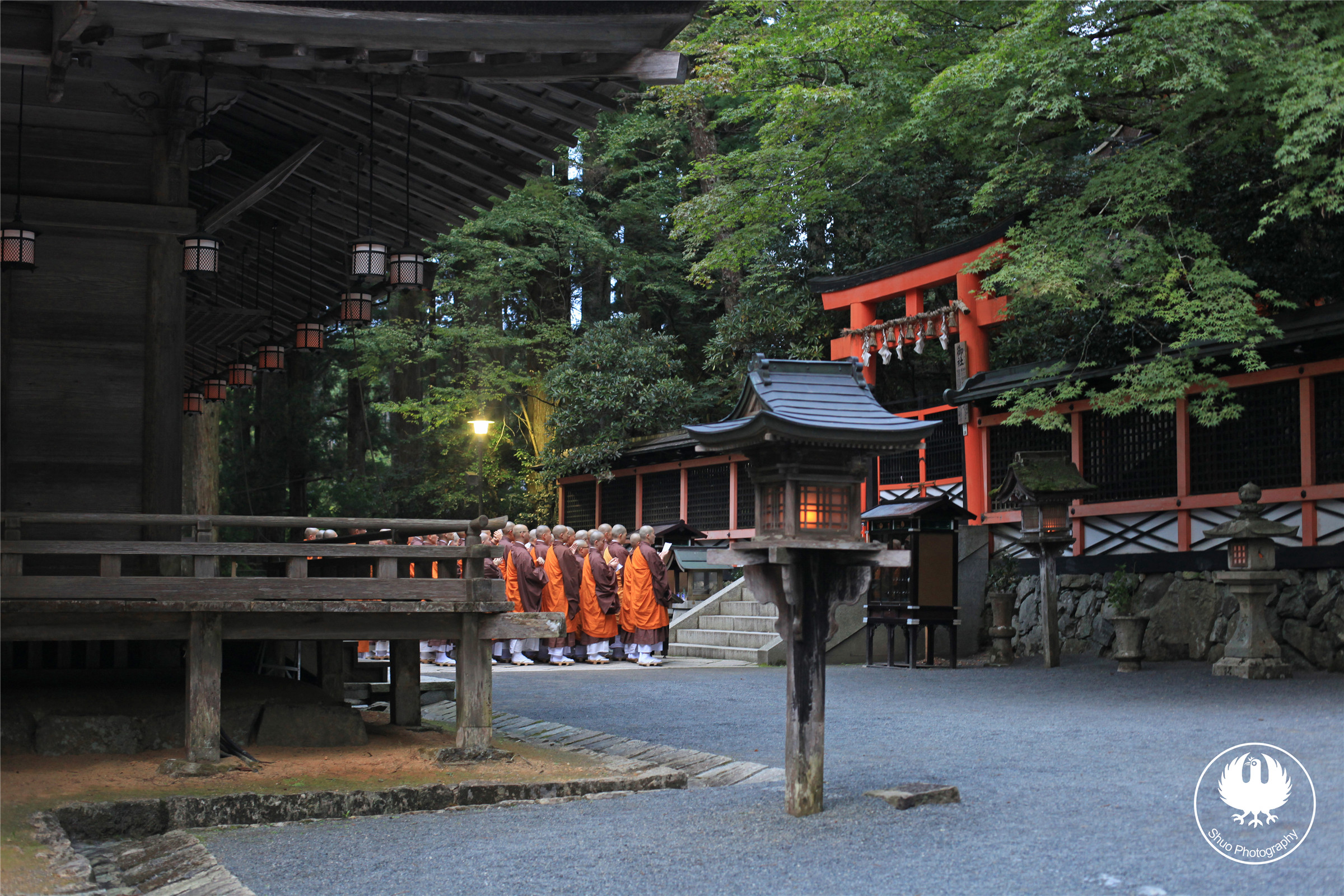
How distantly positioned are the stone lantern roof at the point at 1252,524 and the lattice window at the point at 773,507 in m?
8.20

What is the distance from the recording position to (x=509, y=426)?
3042cm

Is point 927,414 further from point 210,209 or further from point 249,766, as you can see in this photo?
point 249,766

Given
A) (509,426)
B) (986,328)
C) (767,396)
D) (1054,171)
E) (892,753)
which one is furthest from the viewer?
(509,426)

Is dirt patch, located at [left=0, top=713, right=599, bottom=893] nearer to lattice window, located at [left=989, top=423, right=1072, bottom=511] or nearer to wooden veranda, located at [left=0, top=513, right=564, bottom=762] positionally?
wooden veranda, located at [left=0, top=513, right=564, bottom=762]

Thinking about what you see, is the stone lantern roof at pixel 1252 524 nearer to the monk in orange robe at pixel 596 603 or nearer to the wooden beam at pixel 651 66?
the wooden beam at pixel 651 66

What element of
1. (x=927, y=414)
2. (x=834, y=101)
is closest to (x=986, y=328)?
(x=927, y=414)

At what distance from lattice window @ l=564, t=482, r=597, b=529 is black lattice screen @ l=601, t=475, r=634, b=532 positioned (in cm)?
27

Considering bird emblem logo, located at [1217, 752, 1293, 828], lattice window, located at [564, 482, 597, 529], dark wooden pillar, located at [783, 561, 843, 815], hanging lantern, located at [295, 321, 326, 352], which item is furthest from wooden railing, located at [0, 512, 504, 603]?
lattice window, located at [564, 482, 597, 529]

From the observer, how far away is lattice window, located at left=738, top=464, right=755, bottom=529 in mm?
23078

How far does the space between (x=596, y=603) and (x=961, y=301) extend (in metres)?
7.59

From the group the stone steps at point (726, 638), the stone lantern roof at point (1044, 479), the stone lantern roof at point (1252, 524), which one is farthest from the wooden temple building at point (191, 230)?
the stone lantern roof at point (1252, 524)

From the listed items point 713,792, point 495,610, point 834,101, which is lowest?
point 713,792

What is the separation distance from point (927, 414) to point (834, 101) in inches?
225

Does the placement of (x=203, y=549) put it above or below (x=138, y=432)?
below
